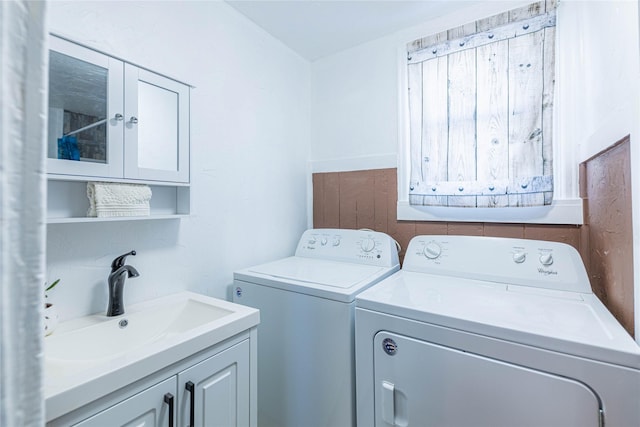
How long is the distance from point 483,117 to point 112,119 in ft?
5.95

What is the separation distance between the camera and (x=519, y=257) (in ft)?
4.62

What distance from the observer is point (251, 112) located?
187 centimetres

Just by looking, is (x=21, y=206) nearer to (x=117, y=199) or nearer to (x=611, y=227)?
(x=117, y=199)

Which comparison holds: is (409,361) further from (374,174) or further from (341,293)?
(374,174)

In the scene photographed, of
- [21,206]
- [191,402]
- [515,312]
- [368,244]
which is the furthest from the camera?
[368,244]

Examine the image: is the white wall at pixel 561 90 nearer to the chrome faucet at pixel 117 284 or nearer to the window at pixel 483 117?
the window at pixel 483 117

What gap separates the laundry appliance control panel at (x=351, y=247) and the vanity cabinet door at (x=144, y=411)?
1.17m

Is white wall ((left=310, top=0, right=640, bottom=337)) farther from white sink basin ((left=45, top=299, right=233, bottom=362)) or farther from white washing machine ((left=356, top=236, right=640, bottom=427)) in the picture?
white sink basin ((left=45, top=299, right=233, bottom=362))

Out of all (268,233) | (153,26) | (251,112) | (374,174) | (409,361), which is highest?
(153,26)

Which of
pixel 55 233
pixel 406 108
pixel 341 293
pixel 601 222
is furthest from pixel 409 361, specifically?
pixel 406 108

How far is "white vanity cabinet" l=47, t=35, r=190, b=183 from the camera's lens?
101 cm

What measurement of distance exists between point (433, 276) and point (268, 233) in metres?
1.06

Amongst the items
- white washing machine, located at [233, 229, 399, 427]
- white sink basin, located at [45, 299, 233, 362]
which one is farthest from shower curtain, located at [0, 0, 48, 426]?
white washing machine, located at [233, 229, 399, 427]

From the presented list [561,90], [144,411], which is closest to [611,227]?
[561,90]
